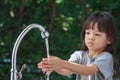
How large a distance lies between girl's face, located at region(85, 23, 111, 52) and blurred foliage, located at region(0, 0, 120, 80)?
6.53 feet

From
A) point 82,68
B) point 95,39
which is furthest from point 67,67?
point 95,39

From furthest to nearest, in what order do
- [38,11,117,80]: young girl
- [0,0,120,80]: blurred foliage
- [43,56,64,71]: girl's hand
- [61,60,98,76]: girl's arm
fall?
1. [0,0,120,80]: blurred foliage
2. [38,11,117,80]: young girl
3. [61,60,98,76]: girl's arm
4. [43,56,64,71]: girl's hand

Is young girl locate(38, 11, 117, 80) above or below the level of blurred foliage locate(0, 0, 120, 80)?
below

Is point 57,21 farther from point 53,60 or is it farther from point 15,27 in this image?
point 53,60

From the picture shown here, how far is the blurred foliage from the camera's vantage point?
4.69 meters

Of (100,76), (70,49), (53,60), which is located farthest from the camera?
(70,49)

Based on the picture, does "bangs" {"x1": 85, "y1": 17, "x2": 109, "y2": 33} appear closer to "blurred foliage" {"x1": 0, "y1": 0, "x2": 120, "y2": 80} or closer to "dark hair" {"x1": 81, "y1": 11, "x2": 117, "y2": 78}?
"dark hair" {"x1": 81, "y1": 11, "x2": 117, "y2": 78}

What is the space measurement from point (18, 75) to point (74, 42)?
254 centimetres

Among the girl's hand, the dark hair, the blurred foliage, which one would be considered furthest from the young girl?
the blurred foliage

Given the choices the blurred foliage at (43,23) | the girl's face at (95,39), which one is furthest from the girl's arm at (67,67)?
the blurred foliage at (43,23)

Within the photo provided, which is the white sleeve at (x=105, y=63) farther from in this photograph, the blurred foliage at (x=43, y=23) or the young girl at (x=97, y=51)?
the blurred foliage at (x=43, y=23)

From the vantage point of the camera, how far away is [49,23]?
16.0ft

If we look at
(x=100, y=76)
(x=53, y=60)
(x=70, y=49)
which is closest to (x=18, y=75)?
(x=53, y=60)

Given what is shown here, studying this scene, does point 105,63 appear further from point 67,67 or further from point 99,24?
point 67,67
